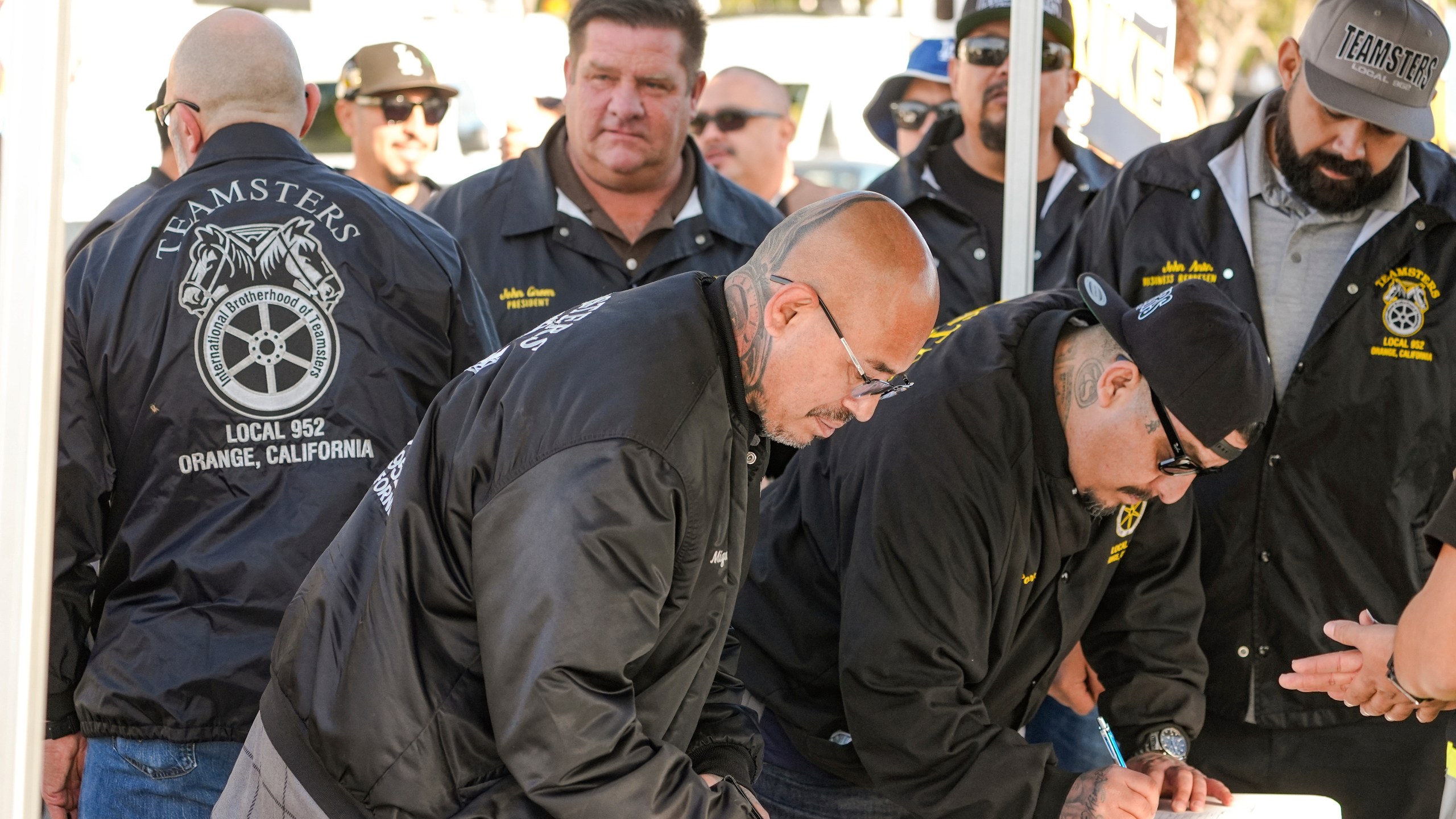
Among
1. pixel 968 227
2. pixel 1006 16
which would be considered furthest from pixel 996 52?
pixel 968 227

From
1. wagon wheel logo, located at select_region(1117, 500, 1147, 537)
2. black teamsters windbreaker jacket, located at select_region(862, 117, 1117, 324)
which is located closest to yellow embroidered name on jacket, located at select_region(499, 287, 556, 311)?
black teamsters windbreaker jacket, located at select_region(862, 117, 1117, 324)

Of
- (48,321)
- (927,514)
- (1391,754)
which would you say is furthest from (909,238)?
(1391,754)

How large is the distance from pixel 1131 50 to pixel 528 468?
2794mm

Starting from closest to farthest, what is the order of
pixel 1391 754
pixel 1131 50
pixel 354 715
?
pixel 354 715 → pixel 1391 754 → pixel 1131 50

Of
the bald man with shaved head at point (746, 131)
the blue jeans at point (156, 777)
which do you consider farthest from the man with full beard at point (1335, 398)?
the bald man with shaved head at point (746, 131)

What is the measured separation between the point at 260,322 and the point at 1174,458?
57.3 inches

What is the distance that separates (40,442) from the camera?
1.70 m

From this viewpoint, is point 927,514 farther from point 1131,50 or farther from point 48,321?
point 1131,50

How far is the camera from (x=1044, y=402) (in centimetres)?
226

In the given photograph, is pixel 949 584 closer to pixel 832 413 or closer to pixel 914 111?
pixel 832 413

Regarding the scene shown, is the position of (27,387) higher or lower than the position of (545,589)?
higher

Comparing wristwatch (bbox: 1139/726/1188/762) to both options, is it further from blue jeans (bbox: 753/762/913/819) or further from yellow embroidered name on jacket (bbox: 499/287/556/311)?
yellow embroidered name on jacket (bbox: 499/287/556/311)

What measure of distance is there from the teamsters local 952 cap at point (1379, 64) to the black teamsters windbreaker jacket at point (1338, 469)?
15cm

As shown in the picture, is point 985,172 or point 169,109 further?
point 985,172
